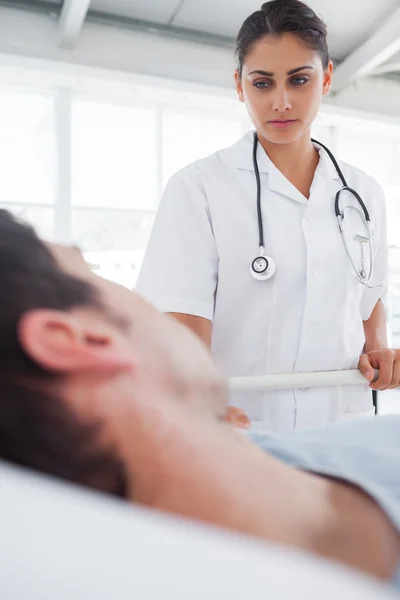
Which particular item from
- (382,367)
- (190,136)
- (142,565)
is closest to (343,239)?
(382,367)

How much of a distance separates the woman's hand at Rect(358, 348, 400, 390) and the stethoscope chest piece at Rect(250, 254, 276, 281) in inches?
9.6

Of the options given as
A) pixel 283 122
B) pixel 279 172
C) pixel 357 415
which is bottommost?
pixel 357 415

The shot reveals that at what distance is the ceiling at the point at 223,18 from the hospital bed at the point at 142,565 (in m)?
3.38

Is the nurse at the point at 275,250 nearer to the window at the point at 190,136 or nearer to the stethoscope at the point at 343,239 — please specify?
the stethoscope at the point at 343,239

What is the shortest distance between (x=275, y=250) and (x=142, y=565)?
881 millimetres

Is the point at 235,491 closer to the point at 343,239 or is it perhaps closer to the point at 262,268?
the point at 262,268

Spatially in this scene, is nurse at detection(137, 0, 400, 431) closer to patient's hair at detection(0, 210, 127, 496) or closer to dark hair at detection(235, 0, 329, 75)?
dark hair at detection(235, 0, 329, 75)

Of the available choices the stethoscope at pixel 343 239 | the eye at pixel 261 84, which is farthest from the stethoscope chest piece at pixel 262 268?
the eye at pixel 261 84

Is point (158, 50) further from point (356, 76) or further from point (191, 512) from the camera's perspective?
point (191, 512)

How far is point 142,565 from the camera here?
20cm

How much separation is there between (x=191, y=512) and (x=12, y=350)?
16cm

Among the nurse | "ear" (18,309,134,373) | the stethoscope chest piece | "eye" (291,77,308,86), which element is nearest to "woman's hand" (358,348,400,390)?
the nurse

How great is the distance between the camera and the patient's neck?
35cm

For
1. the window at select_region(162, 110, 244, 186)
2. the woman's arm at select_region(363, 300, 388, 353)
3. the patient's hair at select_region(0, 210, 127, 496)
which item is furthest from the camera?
the window at select_region(162, 110, 244, 186)
